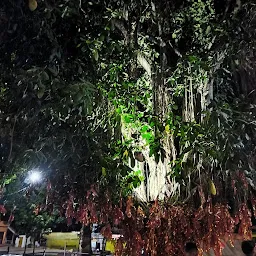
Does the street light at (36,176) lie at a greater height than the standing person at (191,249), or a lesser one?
greater

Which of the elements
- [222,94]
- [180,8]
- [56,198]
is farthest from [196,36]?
[56,198]

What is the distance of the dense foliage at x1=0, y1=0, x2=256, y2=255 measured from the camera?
Answer: 2553 mm

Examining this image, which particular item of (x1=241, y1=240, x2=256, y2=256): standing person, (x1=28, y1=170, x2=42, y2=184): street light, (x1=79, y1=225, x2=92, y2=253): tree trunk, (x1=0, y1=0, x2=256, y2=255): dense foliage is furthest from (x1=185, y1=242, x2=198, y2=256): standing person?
(x1=79, y1=225, x2=92, y2=253): tree trunk

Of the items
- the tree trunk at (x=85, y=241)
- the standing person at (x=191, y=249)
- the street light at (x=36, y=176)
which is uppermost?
the street light at (x=36, y=176)

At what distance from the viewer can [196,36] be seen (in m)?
3.46

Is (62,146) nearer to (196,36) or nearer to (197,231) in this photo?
(197,231)

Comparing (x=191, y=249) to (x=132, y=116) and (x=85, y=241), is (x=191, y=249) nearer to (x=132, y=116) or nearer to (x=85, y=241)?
(x=132, y=116)

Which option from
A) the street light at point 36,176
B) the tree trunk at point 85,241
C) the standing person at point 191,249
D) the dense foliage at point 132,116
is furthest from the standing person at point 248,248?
the tree trunk at point 85,241

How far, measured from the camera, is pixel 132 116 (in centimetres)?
305

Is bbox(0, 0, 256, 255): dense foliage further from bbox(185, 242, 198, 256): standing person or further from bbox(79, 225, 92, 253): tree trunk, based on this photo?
bbox(79, 225, 92, 253): tree trunk

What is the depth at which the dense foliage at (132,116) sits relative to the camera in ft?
8.38

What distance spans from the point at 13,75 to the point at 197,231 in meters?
2.19

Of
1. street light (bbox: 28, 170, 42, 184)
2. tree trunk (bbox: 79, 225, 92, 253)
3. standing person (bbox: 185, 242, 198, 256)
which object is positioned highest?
street light (bbox: 28, 170, 42, 184)

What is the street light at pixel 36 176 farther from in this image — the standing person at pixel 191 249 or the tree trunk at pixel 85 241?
the tree trunk at pixel 85 241
